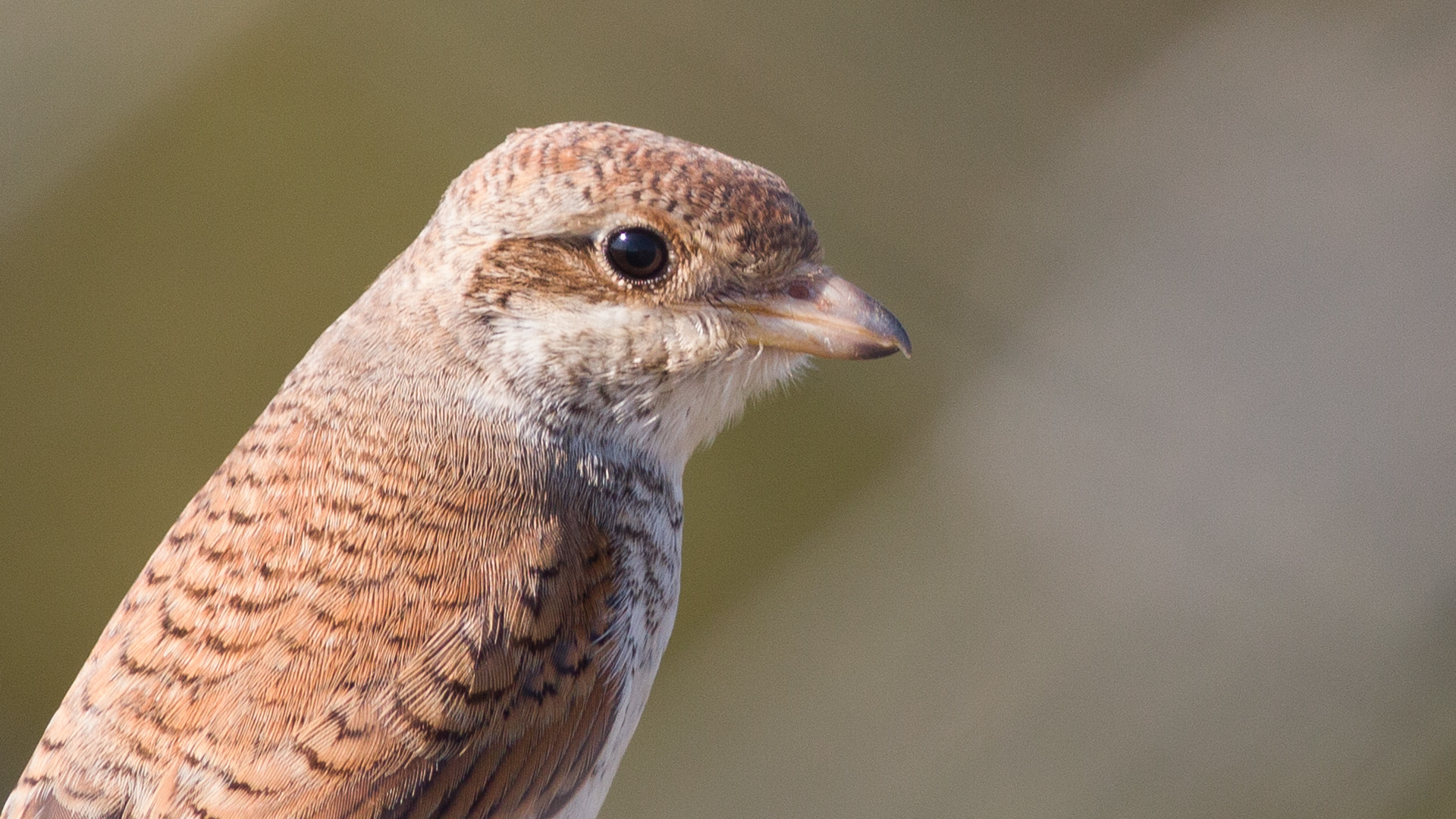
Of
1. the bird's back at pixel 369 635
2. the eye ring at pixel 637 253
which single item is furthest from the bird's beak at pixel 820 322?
the bird's back at pixel 369 635

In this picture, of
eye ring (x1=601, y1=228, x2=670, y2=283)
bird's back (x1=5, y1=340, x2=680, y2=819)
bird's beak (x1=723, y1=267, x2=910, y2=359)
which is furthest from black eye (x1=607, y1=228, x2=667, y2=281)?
bird's back (x1=5, y1=340, x2=680, y2=819)

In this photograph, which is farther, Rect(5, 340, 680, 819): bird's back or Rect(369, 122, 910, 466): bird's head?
Rect(369, 122, 910, 466): bird's head

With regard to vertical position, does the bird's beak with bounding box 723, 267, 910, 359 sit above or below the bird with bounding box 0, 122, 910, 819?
above

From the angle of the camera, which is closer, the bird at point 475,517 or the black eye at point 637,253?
the bird at point 475,517

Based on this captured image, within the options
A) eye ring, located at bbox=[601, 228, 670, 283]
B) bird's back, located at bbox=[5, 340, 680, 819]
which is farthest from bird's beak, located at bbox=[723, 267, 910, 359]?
bird's back, located at bbox=[5, 340, 680, 819]

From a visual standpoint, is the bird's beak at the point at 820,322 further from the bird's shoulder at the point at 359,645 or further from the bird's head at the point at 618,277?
the bird's shoulder at the point at 359,645

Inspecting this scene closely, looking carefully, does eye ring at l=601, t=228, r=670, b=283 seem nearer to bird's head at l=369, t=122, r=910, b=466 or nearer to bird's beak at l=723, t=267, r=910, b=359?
bird's head at l=369, t=122, r=910, b=466

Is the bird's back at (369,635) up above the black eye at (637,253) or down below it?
below

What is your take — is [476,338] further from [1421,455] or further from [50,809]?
[1421,455]
